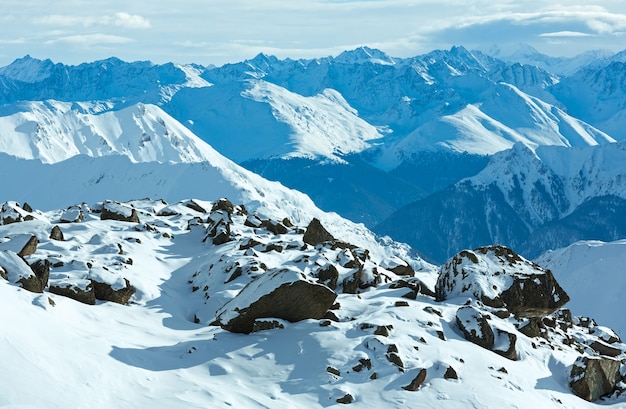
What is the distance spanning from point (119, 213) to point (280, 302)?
2753 centimetres

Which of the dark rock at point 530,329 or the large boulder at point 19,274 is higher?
the large boulder at point 19,274

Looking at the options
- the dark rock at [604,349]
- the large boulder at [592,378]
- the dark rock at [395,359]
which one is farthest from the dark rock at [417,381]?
the dark rock at [604,349]

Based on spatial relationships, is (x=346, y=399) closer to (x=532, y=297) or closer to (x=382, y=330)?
(x=382, y=330)

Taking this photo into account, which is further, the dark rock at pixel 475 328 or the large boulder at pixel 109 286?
the large boulder at pixel 109 286

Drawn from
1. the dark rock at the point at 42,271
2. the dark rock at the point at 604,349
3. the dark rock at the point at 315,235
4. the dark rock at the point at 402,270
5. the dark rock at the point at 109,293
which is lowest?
the dark rock at the point at 604,349

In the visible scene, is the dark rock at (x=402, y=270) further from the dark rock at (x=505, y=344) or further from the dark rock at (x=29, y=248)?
the dark rock at (x=29, y=248)

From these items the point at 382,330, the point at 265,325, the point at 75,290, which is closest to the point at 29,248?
the point at 75,290

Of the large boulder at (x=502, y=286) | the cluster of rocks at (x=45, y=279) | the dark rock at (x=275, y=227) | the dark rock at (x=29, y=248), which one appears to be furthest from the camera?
the dark rock at (x=275, y=227)

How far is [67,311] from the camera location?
27859mm

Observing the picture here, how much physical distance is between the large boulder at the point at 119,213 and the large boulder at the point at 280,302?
25.2 metres

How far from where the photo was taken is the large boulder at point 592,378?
29.9 metres

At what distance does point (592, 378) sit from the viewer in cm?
3016

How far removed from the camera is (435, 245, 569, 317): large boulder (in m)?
38.1

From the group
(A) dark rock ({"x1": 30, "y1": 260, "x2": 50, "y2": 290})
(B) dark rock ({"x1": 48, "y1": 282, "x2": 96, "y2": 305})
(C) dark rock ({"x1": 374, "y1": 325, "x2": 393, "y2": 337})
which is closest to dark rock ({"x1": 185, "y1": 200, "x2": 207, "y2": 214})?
(A) dark rock ({"x1": 30, "y1": 260, "x2": 50, "y2": 290})
